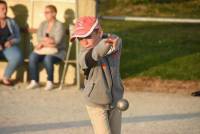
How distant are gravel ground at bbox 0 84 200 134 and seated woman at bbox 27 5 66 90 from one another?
29cm

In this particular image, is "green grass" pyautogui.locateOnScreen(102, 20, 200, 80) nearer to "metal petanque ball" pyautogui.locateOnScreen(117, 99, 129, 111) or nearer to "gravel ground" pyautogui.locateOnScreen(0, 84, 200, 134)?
"gravel ground" pyautogui.locateOnScreen(0, 84, 200, 134)

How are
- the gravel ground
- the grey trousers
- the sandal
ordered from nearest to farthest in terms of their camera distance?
the grey trousers < the gravel ground < the sandal

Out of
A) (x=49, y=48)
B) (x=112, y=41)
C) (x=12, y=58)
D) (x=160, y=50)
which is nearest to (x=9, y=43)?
(x=12, y=58)

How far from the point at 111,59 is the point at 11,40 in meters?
5.54

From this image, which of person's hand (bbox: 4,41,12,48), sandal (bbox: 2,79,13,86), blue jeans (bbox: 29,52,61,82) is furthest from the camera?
person's hand (bbox: 4,41,12,48)

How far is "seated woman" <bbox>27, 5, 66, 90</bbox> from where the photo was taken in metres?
11.5

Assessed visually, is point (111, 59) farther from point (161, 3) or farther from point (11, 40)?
point (161, 3)

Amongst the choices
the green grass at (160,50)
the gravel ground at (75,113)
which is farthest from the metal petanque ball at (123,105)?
the green grass at (160,50)

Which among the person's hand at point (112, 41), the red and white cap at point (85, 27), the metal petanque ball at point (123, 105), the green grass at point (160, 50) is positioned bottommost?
the green grass at point (160, 50)

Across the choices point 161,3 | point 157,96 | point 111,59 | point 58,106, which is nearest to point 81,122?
point 58,106

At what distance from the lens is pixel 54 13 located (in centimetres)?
1158

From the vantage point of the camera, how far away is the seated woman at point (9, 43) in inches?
460

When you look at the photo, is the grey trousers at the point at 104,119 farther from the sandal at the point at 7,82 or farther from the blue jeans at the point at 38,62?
the sandal at the point at 7,82

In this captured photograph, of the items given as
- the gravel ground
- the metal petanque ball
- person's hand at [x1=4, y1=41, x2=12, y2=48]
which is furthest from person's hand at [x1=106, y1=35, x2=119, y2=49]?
person's hand at [x1=4, y1=41, x2=12, y2=48]
